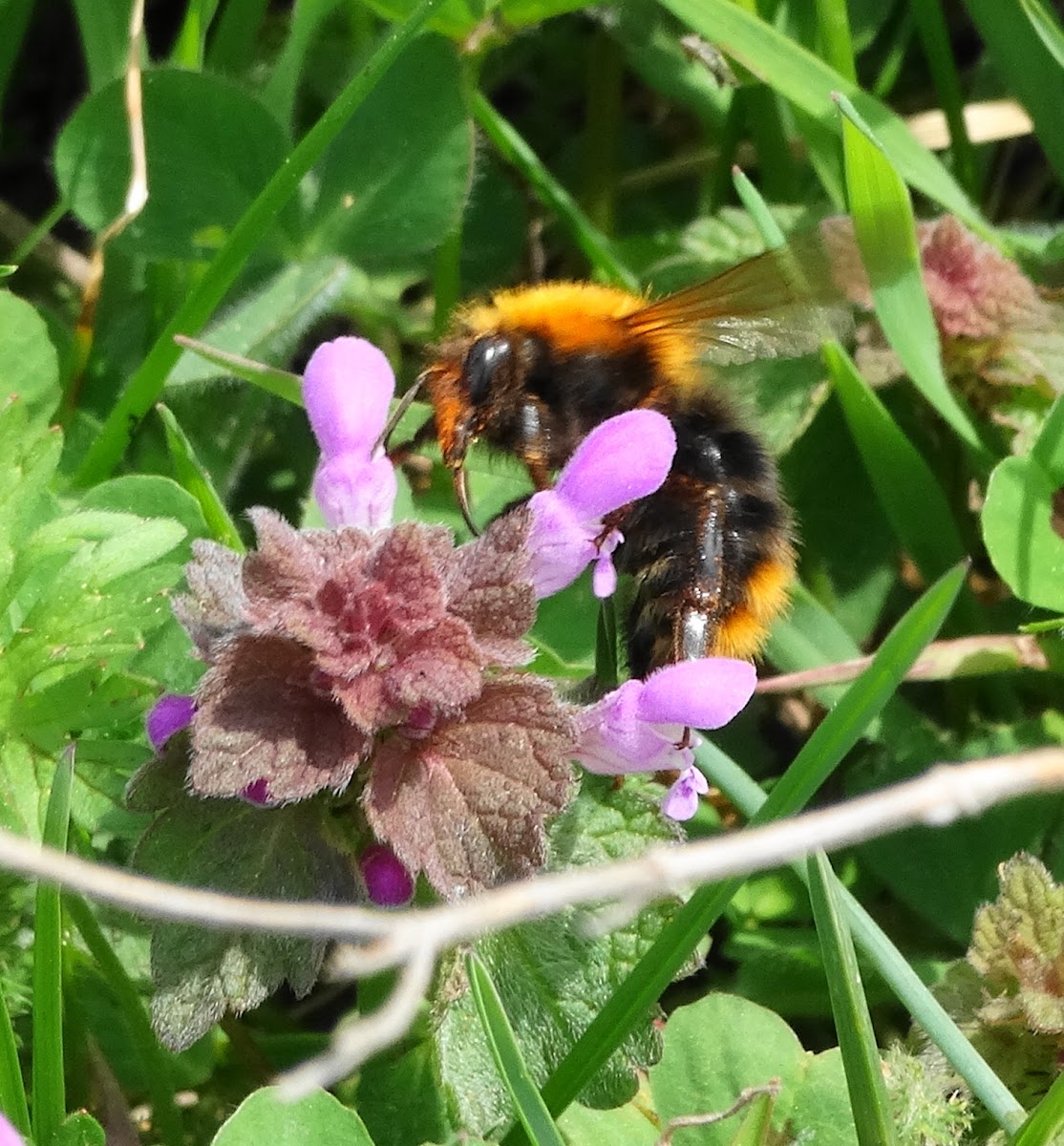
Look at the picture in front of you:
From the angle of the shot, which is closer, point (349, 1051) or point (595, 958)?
point (349, 1051)

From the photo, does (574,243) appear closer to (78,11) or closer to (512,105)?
(512,105)

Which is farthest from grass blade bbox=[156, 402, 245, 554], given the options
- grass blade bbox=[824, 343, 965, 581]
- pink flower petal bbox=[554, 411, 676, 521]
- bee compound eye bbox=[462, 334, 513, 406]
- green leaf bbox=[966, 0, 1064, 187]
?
green leaf bbox=[966, 0, 1064, 187]

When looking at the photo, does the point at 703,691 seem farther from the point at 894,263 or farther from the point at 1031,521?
the point at 894,263

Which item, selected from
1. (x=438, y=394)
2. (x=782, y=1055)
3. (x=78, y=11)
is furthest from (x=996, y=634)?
(x=78, y=11)

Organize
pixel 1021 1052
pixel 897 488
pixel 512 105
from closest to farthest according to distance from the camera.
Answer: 1. pixel 1021 1052
2. pixel 897 488
3. pixel 512 105

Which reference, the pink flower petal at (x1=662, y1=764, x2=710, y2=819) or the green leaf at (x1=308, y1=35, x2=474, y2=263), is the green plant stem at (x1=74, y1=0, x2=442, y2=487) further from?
the pink flower petal at (x1=662, y1=764, x2=710, y2=819)

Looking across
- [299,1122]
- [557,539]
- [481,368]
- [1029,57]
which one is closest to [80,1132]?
[299,1122]
